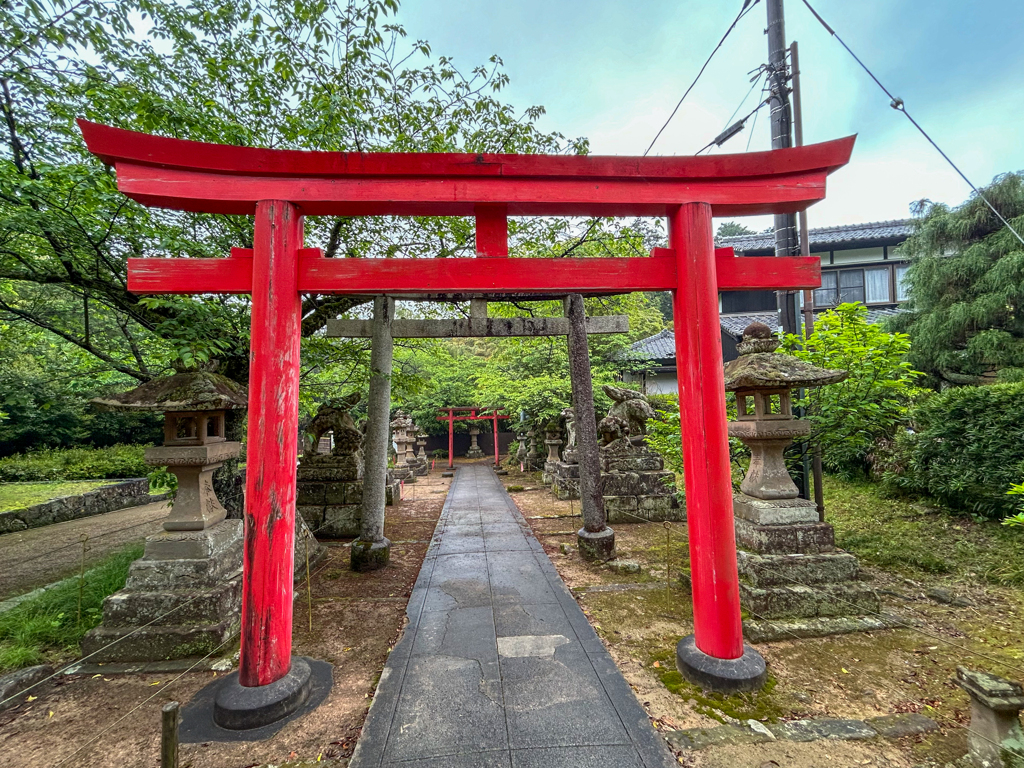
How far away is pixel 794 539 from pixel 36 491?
14.1 m

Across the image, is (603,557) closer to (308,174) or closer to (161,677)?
(161,677)

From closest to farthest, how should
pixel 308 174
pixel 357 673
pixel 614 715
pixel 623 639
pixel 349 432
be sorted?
pixel 614 715 < pixel 308 174 < pixel 357 673 < pixel 623 639 < pixel 349 432

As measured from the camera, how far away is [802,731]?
242cm

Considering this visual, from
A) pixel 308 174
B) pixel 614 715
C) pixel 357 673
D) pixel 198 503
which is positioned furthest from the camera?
pixel 198 503

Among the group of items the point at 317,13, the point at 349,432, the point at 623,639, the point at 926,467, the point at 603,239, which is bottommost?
the point at 623,639

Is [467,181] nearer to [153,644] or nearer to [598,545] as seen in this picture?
[153,644]

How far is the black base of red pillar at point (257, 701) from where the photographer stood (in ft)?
8.39

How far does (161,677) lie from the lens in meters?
3.17

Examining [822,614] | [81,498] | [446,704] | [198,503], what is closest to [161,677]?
[198,503]

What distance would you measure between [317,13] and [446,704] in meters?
6.51

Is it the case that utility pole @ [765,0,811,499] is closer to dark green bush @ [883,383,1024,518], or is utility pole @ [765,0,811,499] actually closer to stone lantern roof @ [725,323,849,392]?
stone lantern roof @ [725,323,849,392]

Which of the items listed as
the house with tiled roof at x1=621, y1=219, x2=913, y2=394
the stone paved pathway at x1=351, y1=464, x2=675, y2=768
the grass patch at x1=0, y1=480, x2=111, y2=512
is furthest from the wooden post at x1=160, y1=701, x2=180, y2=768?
the house with tiled roof at x1=621, y1=219, x2=913, y2=394

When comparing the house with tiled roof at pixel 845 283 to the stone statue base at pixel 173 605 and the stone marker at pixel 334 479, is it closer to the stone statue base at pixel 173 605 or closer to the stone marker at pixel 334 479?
the stone marker at pixel 334 479

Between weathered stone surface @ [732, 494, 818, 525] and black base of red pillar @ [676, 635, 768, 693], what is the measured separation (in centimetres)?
123
